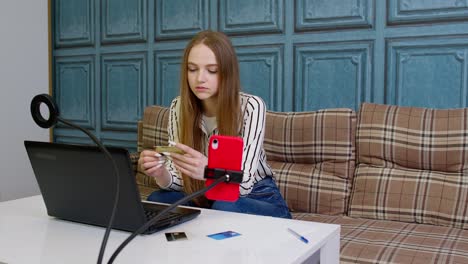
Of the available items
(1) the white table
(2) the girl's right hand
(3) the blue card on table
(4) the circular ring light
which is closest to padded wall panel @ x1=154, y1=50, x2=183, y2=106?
(2) the girl's right hand

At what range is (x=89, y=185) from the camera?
3.39ft

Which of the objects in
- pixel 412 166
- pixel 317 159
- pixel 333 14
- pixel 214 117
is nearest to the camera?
pixel 214 117

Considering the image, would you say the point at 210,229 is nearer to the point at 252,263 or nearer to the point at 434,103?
the point at 252,263

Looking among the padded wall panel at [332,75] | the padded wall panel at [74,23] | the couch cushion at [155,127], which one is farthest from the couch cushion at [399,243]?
the padded wall panel at [74,23]

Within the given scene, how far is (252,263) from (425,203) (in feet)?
4.19

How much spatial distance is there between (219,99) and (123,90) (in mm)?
1818

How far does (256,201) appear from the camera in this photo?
58.9 inches

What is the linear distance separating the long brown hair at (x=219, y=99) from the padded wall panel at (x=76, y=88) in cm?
→ 198

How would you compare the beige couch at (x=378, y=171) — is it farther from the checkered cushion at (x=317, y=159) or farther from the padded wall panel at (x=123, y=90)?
the padded wall panel at (x=123, y=90)

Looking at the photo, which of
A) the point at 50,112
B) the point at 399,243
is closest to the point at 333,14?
the point at 399,243

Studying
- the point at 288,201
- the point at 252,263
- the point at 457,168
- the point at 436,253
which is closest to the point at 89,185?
the point at 252,263

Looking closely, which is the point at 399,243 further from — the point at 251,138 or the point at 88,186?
the point at 88,186

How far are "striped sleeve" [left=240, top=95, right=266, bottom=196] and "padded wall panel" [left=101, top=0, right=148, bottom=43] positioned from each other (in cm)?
168

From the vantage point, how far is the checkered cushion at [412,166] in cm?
189
